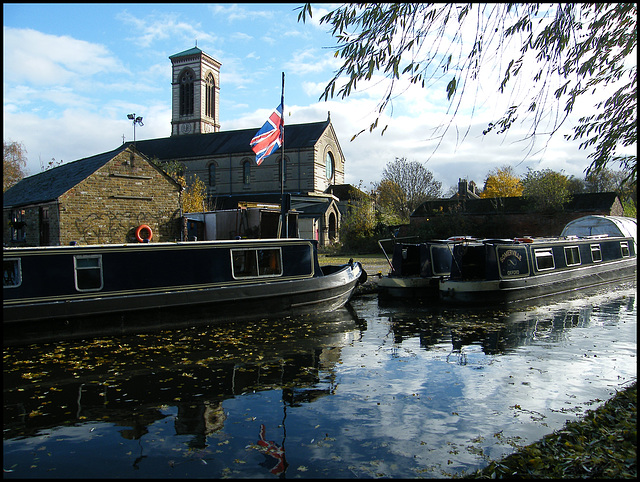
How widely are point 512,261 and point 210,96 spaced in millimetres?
61229

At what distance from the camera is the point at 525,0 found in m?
4.43

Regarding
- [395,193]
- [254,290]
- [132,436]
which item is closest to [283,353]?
[254,290]

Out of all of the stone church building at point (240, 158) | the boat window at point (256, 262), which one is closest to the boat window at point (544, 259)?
the boat window at point (256, 262)

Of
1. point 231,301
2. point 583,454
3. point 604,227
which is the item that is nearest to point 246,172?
point 604,227

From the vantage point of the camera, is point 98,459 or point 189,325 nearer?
point 98,459

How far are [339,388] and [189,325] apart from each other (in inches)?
199

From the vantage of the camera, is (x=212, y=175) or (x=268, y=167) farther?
(x=212, y=175)

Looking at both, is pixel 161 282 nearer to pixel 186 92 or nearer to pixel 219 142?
pixel 219 142

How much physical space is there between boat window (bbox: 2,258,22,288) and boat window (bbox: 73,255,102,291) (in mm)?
971

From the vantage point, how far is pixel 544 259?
15555 mm

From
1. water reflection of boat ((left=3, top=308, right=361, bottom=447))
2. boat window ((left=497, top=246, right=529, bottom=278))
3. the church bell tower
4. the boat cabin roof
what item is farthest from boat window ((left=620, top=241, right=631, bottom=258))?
the church bell tower

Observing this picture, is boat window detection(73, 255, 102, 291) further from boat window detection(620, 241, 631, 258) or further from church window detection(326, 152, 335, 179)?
church window detection(326, 152, 335, 179)

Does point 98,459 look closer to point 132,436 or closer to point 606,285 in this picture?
point 132,436

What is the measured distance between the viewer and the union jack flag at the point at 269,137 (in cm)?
1566
